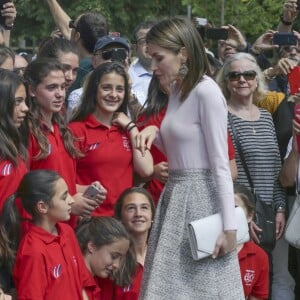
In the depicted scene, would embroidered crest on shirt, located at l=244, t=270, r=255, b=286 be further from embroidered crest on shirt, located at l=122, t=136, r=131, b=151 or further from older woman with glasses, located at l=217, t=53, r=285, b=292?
embroidered crest on shirt, located at l=122, t=136, r=131, b=151

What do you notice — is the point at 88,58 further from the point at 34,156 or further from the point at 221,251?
the point at 221,251

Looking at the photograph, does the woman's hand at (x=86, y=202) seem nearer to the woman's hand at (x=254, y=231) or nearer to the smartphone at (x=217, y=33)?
the woman's hand at (x=254, y=231)

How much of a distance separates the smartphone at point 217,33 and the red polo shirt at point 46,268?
3504mm

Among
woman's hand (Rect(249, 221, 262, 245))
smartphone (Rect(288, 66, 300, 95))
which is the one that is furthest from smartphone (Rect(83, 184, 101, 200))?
smartphone (Rect(288, 66, 300, 95))

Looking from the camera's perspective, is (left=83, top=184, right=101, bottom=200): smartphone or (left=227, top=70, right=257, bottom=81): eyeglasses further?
(left=227, top=70, right=257, bottom=81): eyeglasses

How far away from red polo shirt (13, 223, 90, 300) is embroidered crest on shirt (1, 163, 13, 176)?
34cm

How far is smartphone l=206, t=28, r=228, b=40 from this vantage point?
319 inches

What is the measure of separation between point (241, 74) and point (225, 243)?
7.92 feet

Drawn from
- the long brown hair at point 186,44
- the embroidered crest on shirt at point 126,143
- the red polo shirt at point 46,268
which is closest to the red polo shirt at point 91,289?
the red polo shirt at point 46,268

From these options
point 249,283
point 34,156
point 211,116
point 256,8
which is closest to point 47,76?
point 34,156

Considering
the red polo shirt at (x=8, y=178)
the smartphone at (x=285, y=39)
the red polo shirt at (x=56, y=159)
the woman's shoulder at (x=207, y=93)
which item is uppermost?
the smartphone at (x=285, y=39)

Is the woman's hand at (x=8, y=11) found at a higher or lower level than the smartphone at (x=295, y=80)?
higher

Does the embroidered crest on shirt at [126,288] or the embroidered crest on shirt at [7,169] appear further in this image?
the embroidered crest on shirt at [126,288]

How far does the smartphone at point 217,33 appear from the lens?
8094mm
